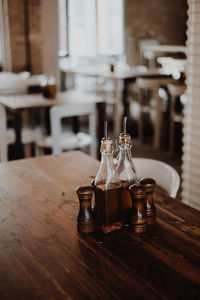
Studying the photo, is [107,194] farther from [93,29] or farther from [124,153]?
[93,29]

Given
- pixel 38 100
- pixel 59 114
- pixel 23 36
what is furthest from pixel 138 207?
pixel 23 36

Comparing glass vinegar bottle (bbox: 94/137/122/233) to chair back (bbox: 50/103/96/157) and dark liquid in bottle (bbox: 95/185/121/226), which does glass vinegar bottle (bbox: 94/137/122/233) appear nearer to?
dark liquid in bottle (bbox: 95/185/121/226)

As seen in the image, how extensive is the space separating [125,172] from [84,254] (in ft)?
1.05

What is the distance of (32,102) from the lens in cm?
366

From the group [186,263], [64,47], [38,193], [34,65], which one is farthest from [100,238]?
[64,47]

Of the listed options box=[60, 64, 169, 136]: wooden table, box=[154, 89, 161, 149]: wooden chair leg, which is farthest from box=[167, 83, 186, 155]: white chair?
box=[60, 64, 169, 136]: wooden table

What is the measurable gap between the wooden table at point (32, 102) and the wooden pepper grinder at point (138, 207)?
240cm

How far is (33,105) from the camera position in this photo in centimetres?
357

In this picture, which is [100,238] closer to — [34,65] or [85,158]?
[85,158]

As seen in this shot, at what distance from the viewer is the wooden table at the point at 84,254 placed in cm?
100

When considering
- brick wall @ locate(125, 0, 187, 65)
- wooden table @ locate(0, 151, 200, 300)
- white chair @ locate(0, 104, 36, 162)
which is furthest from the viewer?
brick wall @ locate(125, 0, 187, 65)

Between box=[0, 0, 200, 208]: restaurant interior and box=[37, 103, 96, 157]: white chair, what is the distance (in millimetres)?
16

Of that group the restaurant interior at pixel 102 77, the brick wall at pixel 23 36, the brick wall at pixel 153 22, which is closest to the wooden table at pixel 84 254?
the restaurant interior at pixel 102 77

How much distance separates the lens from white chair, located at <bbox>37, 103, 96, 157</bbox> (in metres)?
3.61
